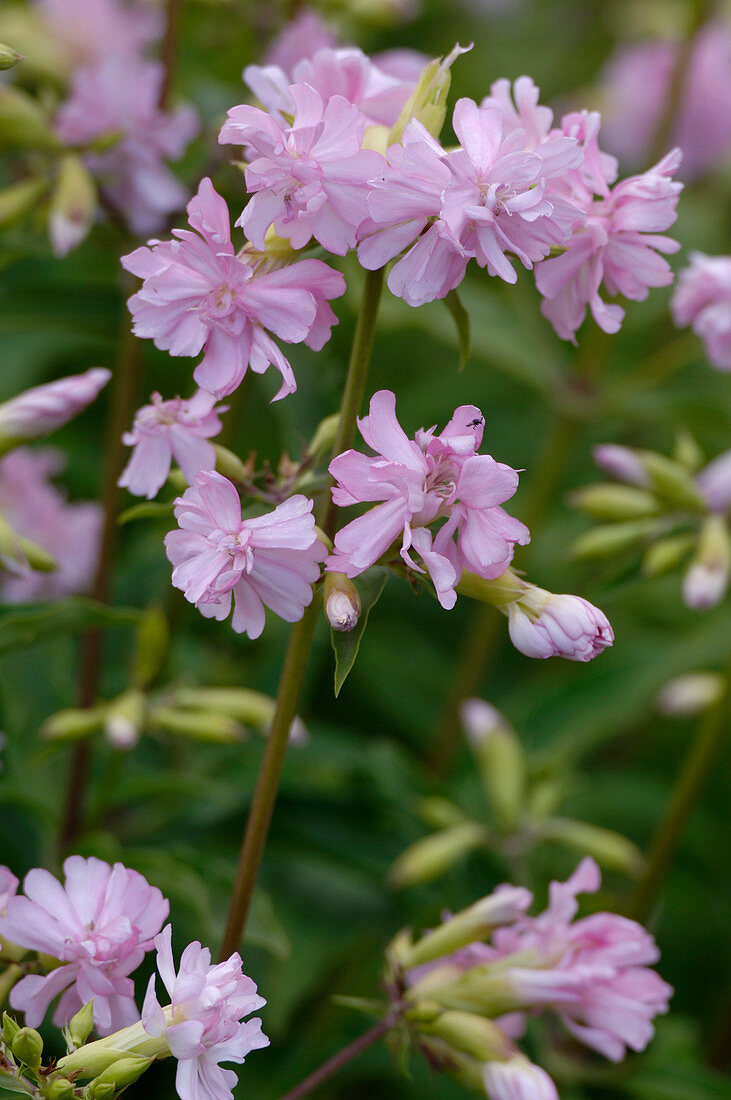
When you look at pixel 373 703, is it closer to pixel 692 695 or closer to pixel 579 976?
pixel 692 695

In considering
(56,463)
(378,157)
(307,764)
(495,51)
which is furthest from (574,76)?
(378,157)

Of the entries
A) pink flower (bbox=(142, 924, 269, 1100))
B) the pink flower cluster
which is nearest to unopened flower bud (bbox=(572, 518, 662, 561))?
the pink flower cluster

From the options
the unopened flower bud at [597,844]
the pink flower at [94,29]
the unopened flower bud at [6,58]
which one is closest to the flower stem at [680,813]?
the unopened flower bud at [597,844]

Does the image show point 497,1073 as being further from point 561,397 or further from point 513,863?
point 561,397

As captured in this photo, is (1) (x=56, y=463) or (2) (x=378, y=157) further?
(1) (x=56, y=463)

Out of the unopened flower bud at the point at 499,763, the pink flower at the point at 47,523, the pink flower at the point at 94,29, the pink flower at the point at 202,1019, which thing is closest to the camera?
the pink flower at the point at 202,1019

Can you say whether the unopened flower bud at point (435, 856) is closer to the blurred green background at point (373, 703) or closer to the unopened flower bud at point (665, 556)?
the blurred green background at point (373, 703)
